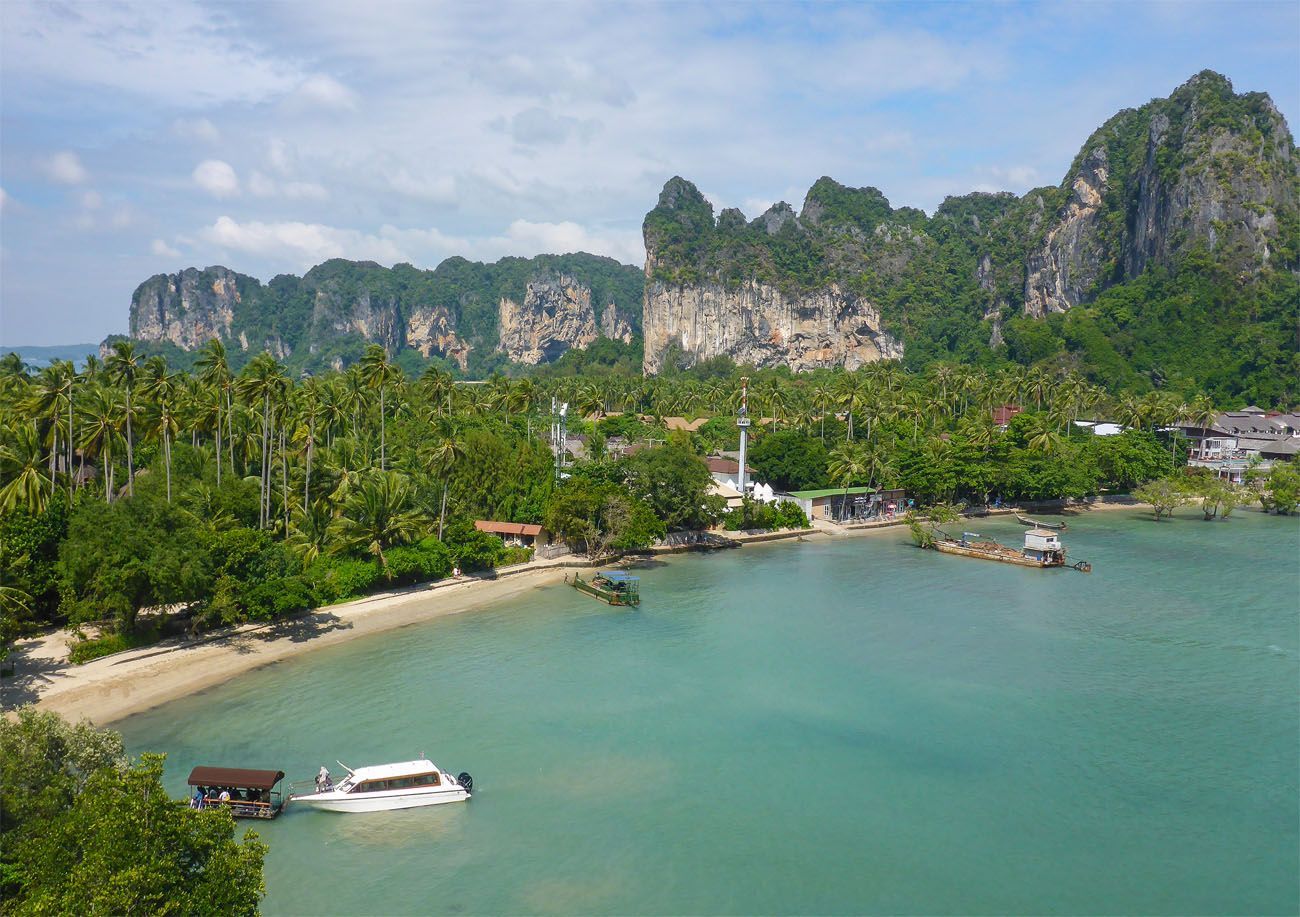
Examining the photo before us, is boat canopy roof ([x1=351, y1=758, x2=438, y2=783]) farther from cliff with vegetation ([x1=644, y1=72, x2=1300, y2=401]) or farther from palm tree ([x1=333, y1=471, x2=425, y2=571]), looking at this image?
cliff with vegetation ([x1=644, y1=72, x2=1300, y2=401])

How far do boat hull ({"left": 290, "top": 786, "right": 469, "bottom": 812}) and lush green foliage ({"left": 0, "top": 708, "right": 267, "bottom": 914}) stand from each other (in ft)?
24.2

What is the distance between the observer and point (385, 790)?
74.8ft

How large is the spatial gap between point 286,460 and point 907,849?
1346 inches

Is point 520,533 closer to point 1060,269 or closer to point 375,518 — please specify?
point 375,518

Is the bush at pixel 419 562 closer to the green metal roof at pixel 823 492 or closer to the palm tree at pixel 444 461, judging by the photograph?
the palm tree at pixel 444 461

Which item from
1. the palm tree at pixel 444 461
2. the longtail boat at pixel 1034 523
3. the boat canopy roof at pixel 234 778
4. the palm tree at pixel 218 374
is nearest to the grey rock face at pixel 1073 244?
the longtail boat at pixel 1034 523

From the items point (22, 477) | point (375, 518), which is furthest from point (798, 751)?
point (22, 477)

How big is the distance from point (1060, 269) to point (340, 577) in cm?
14902

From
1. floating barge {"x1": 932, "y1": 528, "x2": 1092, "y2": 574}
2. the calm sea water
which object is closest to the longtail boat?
floating barge {"x1": 932, "y1": 528, "x2": 1092, "y2": 574}

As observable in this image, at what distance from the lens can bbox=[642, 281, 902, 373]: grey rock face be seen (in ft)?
547

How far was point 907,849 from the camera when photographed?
21156 mm

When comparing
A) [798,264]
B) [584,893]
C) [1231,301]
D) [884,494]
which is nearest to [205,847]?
[584,893]

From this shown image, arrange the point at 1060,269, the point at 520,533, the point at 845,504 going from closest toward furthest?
1. the point at 520,533
2. the point at 845,504
3. the point at 1060,269

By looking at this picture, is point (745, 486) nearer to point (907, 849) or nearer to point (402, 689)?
point (402, 689)
